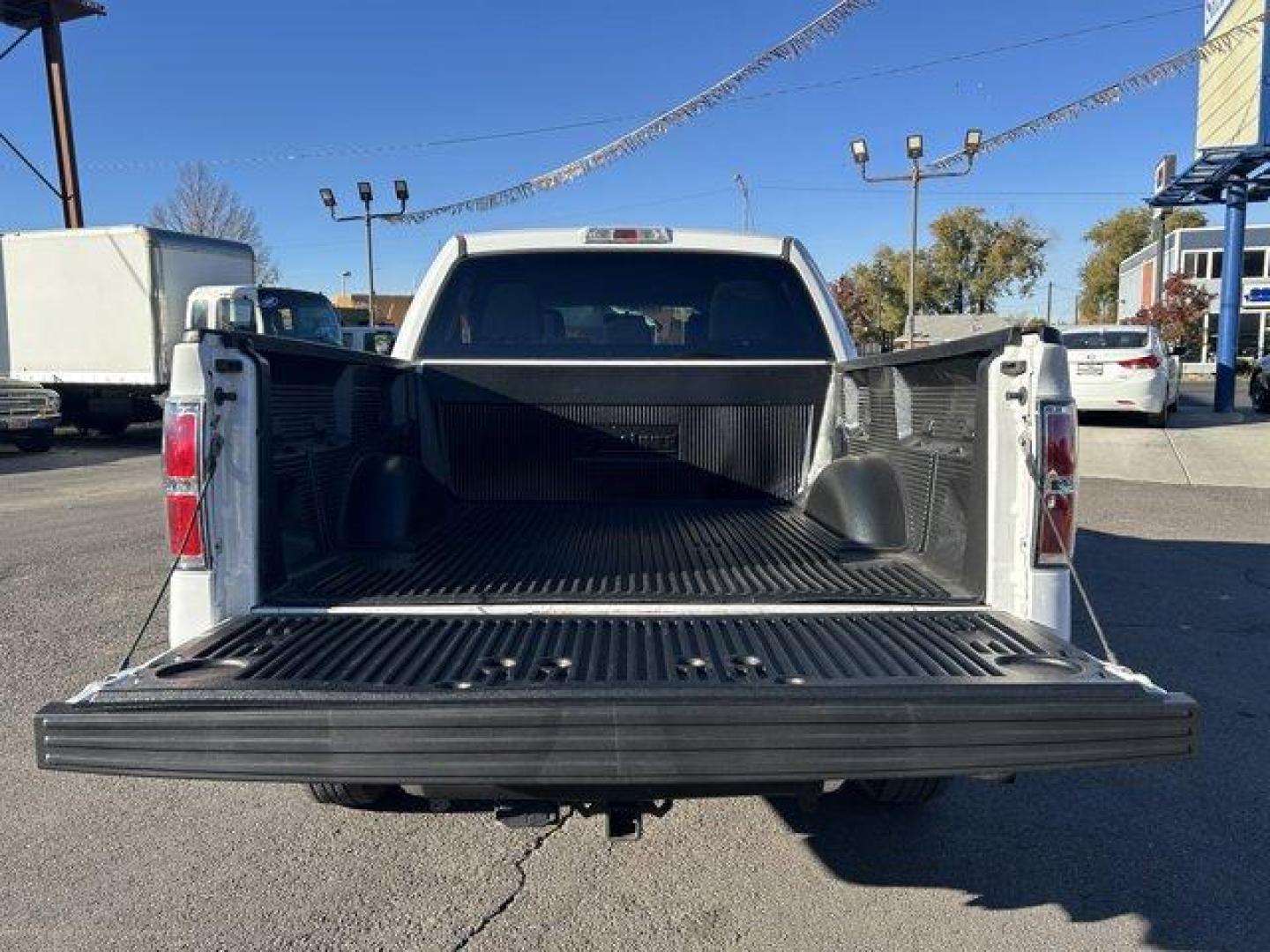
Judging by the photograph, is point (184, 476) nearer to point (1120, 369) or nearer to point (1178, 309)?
point (1120, 369)

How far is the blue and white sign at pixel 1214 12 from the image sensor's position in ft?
56.9

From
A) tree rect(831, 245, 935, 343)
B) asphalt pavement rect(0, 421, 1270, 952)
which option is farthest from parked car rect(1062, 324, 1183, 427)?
tree rect(831, 245, 935, 343)

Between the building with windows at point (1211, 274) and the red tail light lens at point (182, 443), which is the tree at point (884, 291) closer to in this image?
the building with windows at point (1211, 274)

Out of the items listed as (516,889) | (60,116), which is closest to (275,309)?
(60,116)

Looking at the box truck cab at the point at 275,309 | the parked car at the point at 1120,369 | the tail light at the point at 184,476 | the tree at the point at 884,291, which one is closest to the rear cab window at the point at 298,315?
the box truck cab at the point at 275,309

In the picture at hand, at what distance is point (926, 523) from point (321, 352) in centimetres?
204

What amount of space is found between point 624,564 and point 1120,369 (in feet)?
47.6

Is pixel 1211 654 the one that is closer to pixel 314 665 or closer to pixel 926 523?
pixel 926 523

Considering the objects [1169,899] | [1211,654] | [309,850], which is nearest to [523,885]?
[309,850]

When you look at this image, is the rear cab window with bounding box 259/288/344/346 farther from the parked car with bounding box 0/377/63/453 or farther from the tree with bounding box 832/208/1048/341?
the tree with bounding box 832/208/1048/341

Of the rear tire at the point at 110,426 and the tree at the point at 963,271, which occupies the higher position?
the tree at the point at 963,271

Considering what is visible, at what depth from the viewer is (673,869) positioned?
316cm

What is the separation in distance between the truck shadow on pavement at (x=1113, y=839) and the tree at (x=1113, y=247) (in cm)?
6022

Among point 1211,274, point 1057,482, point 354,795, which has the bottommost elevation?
point 354,795
